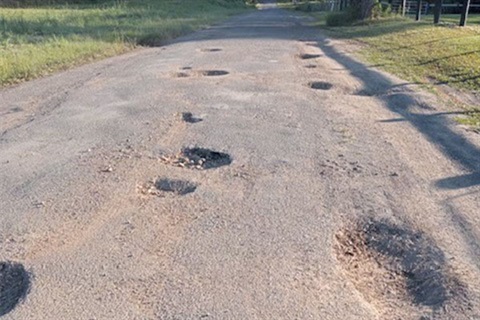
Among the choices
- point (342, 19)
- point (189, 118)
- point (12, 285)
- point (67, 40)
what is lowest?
point (342, 19)

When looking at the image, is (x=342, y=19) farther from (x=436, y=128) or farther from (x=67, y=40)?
(x=436, y=128)

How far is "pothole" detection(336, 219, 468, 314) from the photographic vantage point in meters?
3.07

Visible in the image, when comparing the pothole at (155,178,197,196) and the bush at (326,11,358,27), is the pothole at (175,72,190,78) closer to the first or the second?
the pothole at (155,178,197,196)

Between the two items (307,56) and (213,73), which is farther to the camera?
(307,56)

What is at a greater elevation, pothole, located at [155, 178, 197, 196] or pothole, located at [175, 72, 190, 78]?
pothole, located at [155, 178, 197, 196]

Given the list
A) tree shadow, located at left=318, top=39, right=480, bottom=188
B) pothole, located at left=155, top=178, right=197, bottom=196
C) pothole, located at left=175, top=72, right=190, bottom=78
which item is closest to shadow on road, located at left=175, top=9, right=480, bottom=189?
→ tree shadow, located at left=318, top=39, right=480, bottom=188

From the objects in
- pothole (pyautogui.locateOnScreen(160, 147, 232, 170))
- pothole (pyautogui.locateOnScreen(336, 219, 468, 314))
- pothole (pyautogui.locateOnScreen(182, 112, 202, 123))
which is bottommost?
pothole (pyautogui.locateOnScreen(182, 112, 202, 123))

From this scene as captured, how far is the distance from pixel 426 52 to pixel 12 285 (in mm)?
10767

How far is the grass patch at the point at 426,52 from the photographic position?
30.3ft

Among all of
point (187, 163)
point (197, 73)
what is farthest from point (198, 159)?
point (197, 73)

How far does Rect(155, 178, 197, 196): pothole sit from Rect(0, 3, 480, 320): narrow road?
0.7 inches

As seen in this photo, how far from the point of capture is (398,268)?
341cm

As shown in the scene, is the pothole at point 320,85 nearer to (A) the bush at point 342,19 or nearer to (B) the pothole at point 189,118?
(B) the pothole at point 189,118

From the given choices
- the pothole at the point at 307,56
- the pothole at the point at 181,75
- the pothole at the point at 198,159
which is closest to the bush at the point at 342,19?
the pothole at the point at 307,56
